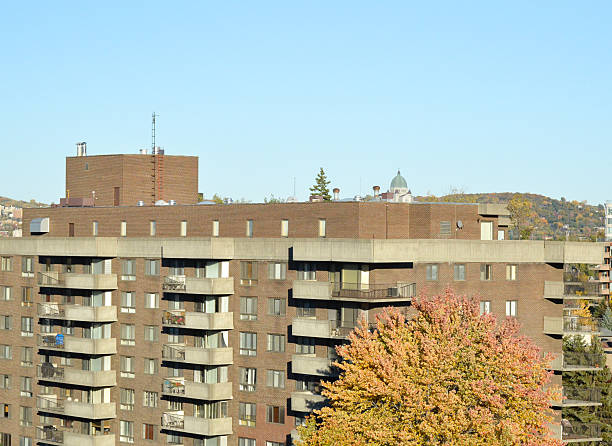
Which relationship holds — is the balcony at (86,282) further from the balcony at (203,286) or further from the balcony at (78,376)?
the balcony at (203,286)

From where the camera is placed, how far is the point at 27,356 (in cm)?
10412

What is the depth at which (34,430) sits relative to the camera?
103 metres

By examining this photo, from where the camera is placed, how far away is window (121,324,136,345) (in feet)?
315

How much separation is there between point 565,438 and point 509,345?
25.8m

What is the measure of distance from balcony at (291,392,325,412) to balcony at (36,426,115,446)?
22.1 meters

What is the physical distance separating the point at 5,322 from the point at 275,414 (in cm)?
3353

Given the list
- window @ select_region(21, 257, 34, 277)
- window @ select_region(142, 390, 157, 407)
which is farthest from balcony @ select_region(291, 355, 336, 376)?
window @ select_region(21, 257, 34, 277)

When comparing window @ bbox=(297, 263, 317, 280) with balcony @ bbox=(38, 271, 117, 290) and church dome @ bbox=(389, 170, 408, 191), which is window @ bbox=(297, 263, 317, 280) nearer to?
balcony @ bbox=(38, 271, 117, 290)

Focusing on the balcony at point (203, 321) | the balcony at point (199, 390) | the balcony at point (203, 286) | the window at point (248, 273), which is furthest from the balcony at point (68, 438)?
the window at point (248, 273)

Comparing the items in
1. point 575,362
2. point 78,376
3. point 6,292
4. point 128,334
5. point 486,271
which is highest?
point 486,271

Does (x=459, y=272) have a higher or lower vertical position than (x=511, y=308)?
higher

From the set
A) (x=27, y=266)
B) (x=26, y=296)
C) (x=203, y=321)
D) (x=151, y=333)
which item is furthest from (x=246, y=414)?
(x=27, y=266)

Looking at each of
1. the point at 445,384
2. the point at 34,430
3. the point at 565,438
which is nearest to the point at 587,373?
the point at 565,438

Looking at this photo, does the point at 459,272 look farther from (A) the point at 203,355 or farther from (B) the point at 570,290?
(A) the point at 203,355
